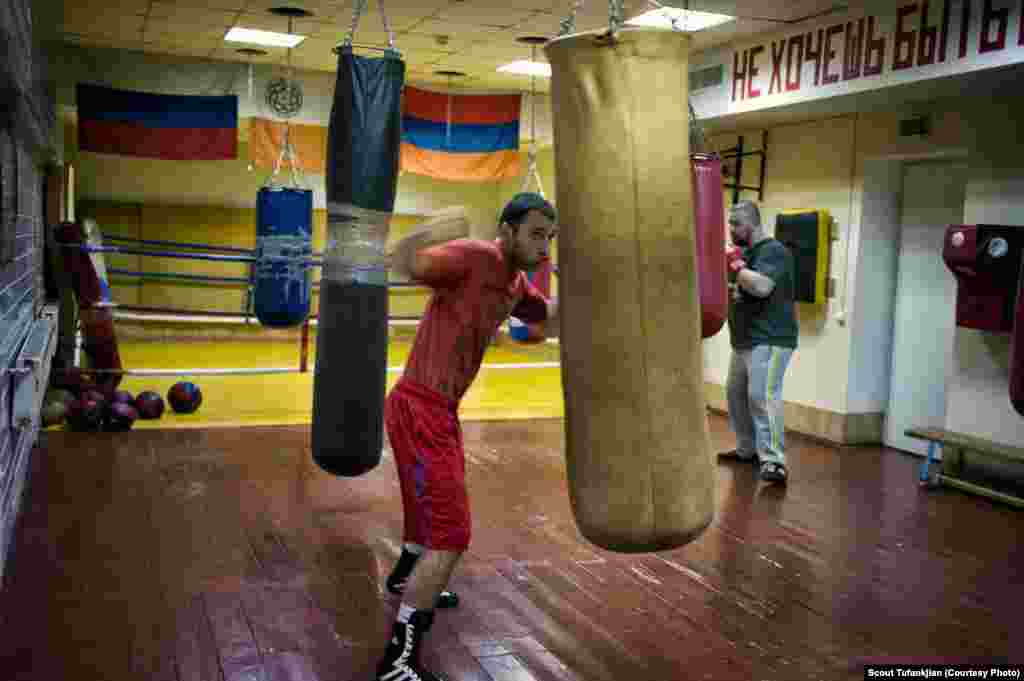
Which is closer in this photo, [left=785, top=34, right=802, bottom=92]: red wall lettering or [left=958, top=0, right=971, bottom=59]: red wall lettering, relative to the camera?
[left=958, top=0, right=971, bottom=59]: red wall lettering

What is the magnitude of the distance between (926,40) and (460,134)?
4.23m

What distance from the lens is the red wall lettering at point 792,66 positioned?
19.8 ft

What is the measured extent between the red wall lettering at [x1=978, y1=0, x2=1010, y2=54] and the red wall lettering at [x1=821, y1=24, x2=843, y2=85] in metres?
1.06

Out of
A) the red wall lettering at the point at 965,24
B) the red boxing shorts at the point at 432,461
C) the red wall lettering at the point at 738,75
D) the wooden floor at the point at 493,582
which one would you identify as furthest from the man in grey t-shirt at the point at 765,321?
the red boxing shorts at the point at 432,461

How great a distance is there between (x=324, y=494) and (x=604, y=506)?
122 inches

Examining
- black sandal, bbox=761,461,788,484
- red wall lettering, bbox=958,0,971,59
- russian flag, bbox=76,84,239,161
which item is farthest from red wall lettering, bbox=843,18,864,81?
russian flag, bbox=76,84,239,161

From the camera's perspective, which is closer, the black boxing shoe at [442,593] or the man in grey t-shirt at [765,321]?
the black boxing shoe at [442,593]

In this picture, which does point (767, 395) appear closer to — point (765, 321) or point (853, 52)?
point (765, 321)

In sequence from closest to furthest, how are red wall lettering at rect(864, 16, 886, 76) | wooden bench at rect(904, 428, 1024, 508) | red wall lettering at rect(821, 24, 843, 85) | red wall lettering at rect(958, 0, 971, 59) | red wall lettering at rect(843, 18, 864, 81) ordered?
red wall lettering at rect(958, 0, 971, 59) < wooden bench at rect(904, 428, 1024, 508) < red wall lettering at rect(864, 16, 886, 76) < red wall lettering at rect(843, 18, 864, 81) < red wall lettering at rect(821, 24, 843, 85)

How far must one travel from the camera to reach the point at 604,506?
203cm

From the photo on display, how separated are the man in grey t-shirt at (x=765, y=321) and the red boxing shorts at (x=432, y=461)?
302cm

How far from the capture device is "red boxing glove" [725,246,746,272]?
5.44 m

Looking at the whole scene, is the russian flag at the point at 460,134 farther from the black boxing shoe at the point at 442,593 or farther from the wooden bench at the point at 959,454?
the black boxing shoe at the point at 442,593

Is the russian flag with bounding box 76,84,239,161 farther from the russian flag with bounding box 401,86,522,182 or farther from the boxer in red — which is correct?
the boxer in red
